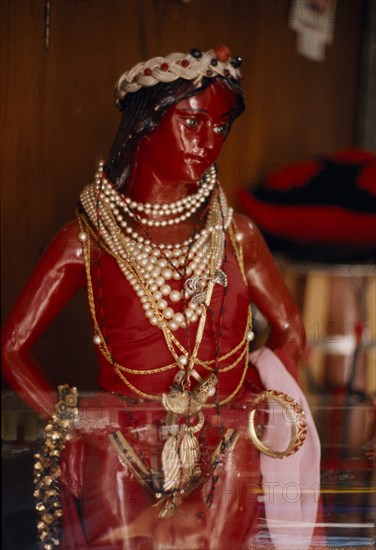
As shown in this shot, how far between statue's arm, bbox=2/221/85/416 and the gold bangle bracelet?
273 mm

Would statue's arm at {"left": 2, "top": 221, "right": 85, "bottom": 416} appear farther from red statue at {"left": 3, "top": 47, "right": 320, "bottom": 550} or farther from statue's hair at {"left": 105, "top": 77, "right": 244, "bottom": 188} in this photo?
statue's hair at {"left": 105, "top": 77, "right": 244, "bottom": 188}

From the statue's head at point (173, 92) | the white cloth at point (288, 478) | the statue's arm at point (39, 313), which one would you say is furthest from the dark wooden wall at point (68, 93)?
the white cloth at point (288, 478)

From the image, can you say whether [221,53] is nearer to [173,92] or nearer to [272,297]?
[173,92]

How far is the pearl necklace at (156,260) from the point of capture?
0.99 m

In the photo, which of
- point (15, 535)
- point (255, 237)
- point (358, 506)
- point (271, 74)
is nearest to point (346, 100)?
point (271, 74)

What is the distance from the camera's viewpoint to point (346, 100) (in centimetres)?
232

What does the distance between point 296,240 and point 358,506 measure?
2.97ft

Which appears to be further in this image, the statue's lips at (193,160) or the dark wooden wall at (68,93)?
the dark wooden wall at (68,93)

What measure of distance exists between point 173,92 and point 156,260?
0.22 metres

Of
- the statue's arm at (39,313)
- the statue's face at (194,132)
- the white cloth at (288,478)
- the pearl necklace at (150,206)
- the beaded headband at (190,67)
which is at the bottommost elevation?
the white cloth at (288,478)

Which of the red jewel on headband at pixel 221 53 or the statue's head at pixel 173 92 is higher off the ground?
the red jewel on headband at pixel 221 53

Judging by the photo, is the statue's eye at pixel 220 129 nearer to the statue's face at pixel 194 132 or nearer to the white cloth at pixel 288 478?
the statue's face at pixel 194 132

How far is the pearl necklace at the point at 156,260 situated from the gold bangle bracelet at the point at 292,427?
154mm

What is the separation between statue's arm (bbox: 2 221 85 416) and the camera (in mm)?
989
